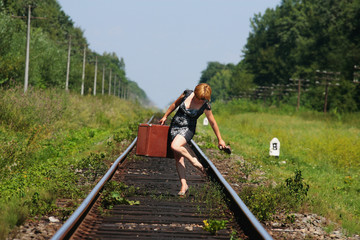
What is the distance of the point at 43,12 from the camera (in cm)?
8531

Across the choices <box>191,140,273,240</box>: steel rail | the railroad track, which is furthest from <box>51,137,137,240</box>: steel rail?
<box>191,140,273,240</box>: steel rail

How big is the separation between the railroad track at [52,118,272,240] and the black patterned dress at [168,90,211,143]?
3.38 feet

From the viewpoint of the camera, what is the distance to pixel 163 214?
6070mm

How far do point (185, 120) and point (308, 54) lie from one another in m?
79.4

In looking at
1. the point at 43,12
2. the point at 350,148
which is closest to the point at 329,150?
the point at 350,148

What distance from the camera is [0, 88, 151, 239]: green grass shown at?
6.09 m

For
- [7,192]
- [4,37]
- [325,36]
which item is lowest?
[7,192]

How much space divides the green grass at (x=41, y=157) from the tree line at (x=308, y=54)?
3808 centimetres

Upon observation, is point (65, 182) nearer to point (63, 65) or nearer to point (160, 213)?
point (160, 213)

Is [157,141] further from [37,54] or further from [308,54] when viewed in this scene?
[308,54]

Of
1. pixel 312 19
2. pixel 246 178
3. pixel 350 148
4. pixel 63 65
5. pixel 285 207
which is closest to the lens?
pixel 285 207

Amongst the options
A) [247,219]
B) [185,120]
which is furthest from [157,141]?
[247,219]

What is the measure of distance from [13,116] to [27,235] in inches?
381

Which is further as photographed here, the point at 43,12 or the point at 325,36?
the point at 43,12
